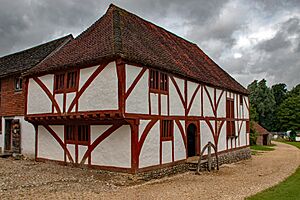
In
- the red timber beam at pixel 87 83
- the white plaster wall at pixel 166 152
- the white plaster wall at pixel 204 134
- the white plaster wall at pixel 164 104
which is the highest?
the red timber beam at pixel 87 83

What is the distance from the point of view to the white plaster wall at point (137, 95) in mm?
11977

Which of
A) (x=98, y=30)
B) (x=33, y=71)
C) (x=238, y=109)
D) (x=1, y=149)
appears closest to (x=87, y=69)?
(x=98, y=30)

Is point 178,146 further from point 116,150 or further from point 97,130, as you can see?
point 97,130

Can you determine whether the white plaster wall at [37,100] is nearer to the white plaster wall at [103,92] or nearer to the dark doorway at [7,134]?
the white plaster wall at [103,92]

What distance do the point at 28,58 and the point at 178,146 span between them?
1158 cm

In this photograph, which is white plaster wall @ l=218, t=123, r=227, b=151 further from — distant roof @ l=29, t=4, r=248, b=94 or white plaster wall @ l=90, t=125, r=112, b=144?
white plaster wall @ l=90, t=125, r=112, b=144

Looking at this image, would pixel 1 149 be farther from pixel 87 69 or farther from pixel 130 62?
pixel 130 62

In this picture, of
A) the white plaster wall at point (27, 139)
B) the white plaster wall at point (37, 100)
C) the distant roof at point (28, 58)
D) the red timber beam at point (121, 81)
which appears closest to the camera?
the red timber beam at point (121, 81)

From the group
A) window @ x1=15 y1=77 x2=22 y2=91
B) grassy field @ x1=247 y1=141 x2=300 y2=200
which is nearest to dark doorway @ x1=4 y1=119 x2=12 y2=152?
window @ x1=15 y1=77 x2=22 y2=91

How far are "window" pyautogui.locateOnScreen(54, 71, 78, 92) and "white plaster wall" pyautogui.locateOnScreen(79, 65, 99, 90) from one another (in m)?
0.40

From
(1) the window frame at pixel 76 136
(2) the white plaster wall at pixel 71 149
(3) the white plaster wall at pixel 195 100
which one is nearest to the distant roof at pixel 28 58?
(1) the window frame at pixel 76 136

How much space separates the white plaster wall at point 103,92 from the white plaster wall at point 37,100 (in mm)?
2929

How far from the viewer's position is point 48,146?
15.7 meters

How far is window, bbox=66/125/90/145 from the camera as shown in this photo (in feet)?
45.2
